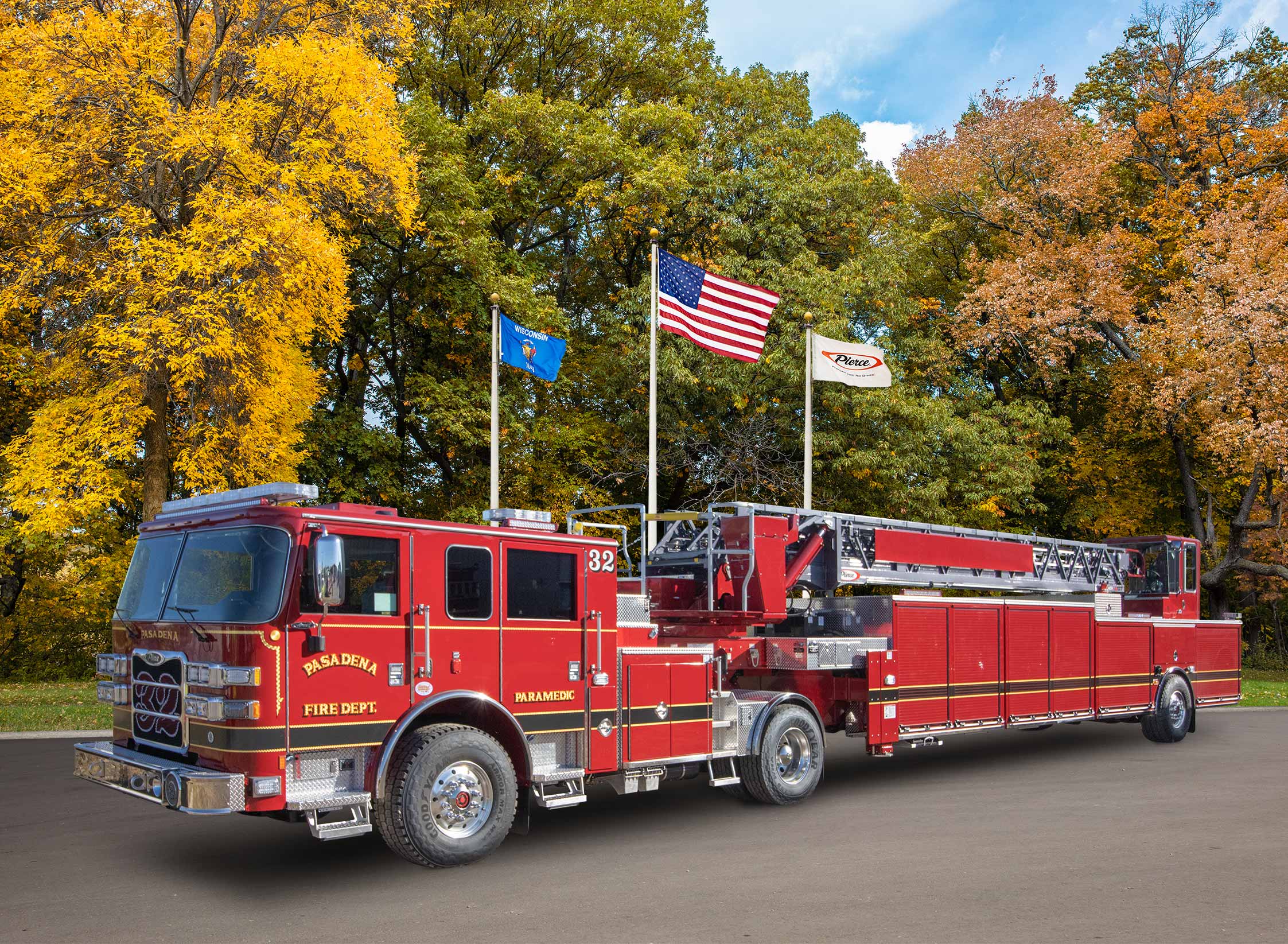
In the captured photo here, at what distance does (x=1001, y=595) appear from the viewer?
15.6m

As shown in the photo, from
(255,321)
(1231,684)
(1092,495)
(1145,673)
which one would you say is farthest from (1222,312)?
(255,321)

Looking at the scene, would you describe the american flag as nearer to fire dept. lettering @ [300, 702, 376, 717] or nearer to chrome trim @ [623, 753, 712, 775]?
chrome trim @ [623, 753, 712, 775]

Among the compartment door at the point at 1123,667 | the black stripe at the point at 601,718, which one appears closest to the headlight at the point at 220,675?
the black stripe at the point at 601,718

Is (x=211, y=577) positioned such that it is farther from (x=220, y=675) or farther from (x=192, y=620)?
(x=220, y=675)

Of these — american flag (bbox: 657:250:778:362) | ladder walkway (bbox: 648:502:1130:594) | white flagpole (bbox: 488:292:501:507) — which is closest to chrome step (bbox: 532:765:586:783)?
ladder walkway (bbox: 648:502:1130:594)

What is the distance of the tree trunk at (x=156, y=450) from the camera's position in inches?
791

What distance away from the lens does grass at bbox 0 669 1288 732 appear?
16562 mm

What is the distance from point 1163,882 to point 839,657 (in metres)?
4.30

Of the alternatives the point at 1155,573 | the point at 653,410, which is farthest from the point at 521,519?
the point at 1155,573

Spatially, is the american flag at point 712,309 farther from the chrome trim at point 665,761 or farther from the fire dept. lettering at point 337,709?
the fire dept. lettering at point 337,709

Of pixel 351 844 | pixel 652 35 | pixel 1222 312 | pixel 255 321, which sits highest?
pixel 652 35

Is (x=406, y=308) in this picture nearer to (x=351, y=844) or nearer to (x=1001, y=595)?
(x=1001, y=595)

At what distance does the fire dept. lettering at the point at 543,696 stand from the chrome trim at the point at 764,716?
227 cm

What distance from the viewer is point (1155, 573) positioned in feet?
57.4
